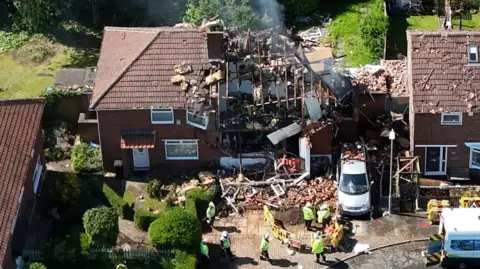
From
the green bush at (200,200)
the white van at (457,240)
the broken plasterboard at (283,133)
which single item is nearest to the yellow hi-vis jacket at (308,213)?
the broken plasterboard at (283,133)

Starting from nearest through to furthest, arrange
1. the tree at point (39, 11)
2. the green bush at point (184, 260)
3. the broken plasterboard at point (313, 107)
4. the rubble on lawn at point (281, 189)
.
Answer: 1. the green bush at point (184, 260)
2. the rubble on lawn at point (281, 189)
3. the broken plasterboard at point (313, 107)
4. the tree at point (39, 11)

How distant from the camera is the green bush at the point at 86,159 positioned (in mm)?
48750

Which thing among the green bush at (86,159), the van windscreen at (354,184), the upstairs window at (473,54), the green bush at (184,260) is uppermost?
the upstairs window at (473,54)

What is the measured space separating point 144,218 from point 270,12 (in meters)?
18.6

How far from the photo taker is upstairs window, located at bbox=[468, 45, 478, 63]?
46781 millimetres

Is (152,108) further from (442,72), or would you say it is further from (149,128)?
(442,72)

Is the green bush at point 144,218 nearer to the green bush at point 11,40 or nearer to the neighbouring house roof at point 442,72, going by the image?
the neighbouring house roof at point 442,72

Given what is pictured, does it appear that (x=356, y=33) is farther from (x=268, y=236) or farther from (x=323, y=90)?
(x=268, y=236)

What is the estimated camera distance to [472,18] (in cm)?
6072

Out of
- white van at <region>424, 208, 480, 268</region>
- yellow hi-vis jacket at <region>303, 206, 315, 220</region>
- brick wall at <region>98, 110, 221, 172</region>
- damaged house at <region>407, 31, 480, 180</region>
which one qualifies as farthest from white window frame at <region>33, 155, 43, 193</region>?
white van at <region>424, 208, 480, 268</region>

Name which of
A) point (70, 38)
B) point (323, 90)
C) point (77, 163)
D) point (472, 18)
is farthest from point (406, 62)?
point (70, 38)

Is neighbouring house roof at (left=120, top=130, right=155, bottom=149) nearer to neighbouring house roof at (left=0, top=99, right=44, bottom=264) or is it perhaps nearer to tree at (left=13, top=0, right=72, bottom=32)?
neighbouring house roof at (left=0, top=99, right=44, bottom=264)

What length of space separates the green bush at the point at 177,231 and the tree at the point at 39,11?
18.6 meters

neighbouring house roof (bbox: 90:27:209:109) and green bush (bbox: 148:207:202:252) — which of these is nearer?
green bush (bbox: 148:207:202:252)
